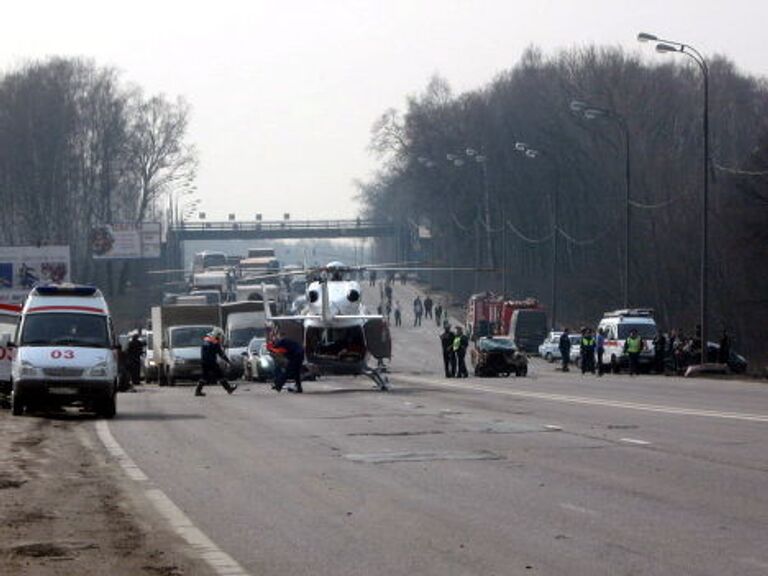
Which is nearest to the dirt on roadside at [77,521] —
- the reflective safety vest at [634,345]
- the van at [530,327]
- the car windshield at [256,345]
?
the car windshield at [256,345]

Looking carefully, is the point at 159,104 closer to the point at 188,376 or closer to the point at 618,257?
the point at 618,257

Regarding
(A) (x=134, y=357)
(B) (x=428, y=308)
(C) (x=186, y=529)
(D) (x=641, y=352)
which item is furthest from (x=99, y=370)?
(B) (x=428, y=308)

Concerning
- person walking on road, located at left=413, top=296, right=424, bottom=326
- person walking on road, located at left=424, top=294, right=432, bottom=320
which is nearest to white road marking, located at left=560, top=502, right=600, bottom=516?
person walking on road, located at left=413, top=296, right=424, bottom=326

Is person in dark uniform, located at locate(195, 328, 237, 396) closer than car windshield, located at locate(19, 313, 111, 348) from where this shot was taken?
No

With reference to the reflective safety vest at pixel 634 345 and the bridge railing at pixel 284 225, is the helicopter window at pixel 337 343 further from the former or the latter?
the bridge railing at pixel 284 225

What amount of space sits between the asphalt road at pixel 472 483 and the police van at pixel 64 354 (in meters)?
1.07

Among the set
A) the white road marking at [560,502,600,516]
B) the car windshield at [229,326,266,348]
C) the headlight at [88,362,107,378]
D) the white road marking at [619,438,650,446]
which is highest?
the car windshield at [229,326,266,348]

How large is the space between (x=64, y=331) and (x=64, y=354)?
87 centimetres

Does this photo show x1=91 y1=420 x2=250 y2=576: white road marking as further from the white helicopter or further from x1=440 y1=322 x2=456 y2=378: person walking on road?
x1=440 y1=322 x2=456 y2=378: person walking on road

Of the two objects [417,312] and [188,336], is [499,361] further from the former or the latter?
[417,312]

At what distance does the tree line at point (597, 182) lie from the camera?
276ft

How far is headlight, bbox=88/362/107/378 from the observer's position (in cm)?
3075

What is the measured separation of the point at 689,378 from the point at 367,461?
1264 inches

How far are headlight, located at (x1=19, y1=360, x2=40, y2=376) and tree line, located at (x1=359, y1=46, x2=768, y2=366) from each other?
1915 inches
